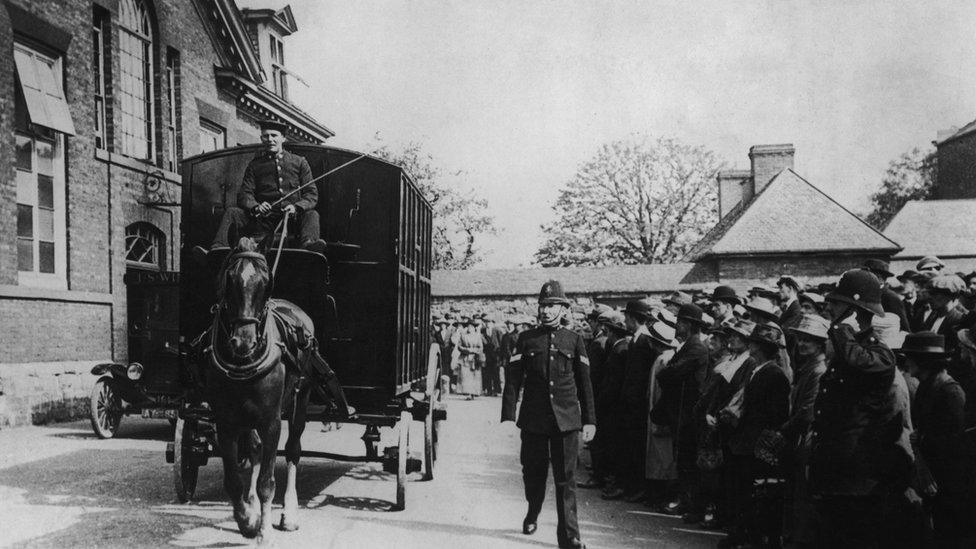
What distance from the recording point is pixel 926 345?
4.79 m

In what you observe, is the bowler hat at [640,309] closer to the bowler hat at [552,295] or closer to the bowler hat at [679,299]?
the bowler hat at [679,299]

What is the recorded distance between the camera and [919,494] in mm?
4664

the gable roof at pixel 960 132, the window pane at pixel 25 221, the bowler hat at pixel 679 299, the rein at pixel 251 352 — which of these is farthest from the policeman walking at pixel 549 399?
the gable roof at pixel 960 132

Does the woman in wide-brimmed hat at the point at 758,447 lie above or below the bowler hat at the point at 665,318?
below

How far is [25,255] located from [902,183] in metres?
68.7

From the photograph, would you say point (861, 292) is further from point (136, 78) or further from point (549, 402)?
point (136, 78)

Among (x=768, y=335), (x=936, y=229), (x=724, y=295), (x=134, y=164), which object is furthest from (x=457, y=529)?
(x=936, y=229)

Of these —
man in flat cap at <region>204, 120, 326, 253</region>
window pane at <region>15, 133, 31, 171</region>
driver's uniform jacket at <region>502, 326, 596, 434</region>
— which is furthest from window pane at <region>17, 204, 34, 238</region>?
driver's uniform jacket at <region>502, 326, 596, 434</region>

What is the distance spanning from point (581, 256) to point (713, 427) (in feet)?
164

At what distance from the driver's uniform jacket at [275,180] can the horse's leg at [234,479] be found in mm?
2050

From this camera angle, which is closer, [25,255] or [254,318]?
[254,318]

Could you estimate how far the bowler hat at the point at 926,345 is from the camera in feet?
15.6

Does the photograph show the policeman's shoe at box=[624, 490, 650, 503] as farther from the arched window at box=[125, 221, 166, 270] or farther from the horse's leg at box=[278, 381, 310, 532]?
the arched window at box=[125, 221, 166, 270]

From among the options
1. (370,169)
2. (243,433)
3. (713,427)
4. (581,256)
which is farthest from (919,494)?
(581,256)
